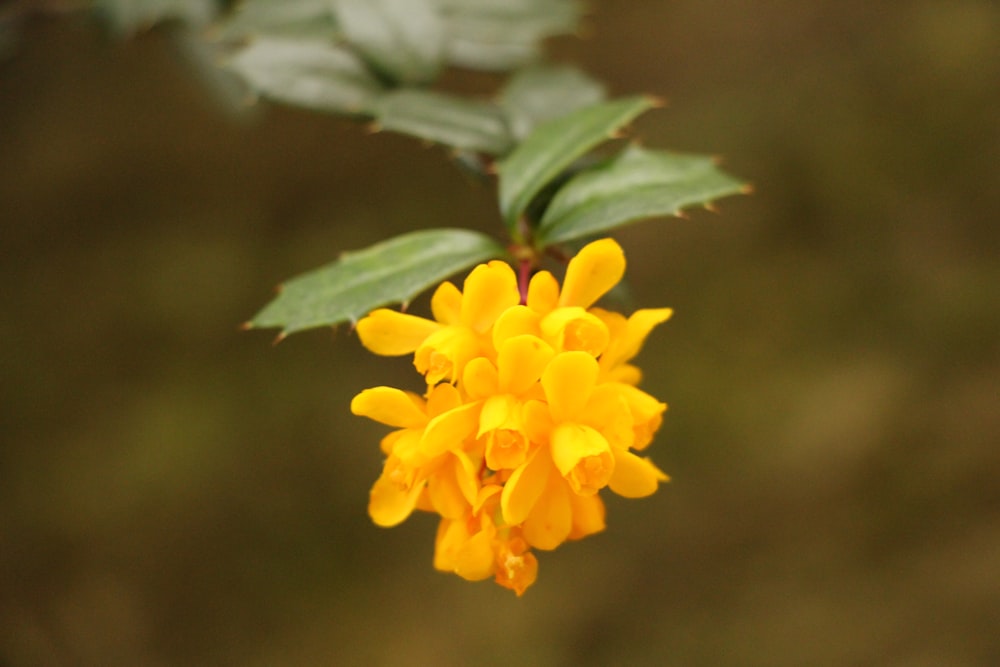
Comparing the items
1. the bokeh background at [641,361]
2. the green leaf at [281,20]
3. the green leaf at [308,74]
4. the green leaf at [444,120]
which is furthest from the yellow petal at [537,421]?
the bokeh background at [641,361]

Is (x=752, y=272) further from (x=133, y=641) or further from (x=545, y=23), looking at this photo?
(x=133, y=641)

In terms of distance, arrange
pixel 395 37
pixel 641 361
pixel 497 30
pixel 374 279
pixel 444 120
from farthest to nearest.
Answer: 1. pixel 641 361
2. pixel 497 30
3. pixel 395 37
4. pixel 444 120
5. pixel 374 279

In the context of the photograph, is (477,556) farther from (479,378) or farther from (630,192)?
(630,192)

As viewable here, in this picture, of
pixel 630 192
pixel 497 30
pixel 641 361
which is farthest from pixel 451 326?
pixel 641 361

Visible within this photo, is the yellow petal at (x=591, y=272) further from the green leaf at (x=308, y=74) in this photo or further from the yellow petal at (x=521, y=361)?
the green leaf at (x=308, y=74)

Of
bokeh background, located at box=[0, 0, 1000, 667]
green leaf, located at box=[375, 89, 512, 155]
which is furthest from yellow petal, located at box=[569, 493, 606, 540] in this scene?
bokeh background, located at box=[0, 0, 1000, 667]

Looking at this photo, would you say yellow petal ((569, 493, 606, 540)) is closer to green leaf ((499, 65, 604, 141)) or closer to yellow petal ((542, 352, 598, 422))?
yellow petal ((542, 352, 598, 422))
